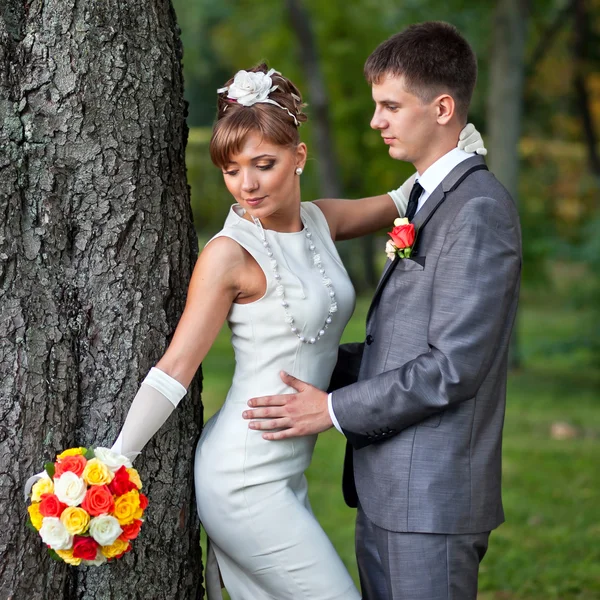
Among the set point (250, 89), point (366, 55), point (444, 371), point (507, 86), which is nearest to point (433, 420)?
point (444, 371)

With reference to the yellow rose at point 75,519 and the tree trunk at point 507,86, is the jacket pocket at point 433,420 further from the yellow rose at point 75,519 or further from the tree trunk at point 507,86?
the tree trunk at point 507,86

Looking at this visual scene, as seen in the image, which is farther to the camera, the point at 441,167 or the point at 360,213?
the point at 360,213

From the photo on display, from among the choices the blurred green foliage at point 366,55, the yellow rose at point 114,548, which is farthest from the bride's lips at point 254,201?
the blurred green foliage at point 366,55

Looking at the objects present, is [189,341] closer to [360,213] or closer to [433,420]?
[433,420]

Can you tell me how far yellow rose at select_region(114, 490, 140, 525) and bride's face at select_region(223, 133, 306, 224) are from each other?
0.96 metres

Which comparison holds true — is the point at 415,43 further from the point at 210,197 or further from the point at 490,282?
the point at 210,197

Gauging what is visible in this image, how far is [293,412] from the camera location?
2.87 meters

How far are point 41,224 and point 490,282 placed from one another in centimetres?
137

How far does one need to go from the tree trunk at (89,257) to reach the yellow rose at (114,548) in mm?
324

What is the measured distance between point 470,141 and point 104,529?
1621 mm

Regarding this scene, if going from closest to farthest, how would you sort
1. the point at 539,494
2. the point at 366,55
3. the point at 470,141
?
1. the point at 470,141
2. the point at 539,494
3. the point at 366,55

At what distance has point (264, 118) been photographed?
281 cm

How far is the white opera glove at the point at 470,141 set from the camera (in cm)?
287

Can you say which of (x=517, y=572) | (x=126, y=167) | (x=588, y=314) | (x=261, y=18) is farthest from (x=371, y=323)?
(x=261, y=18)
